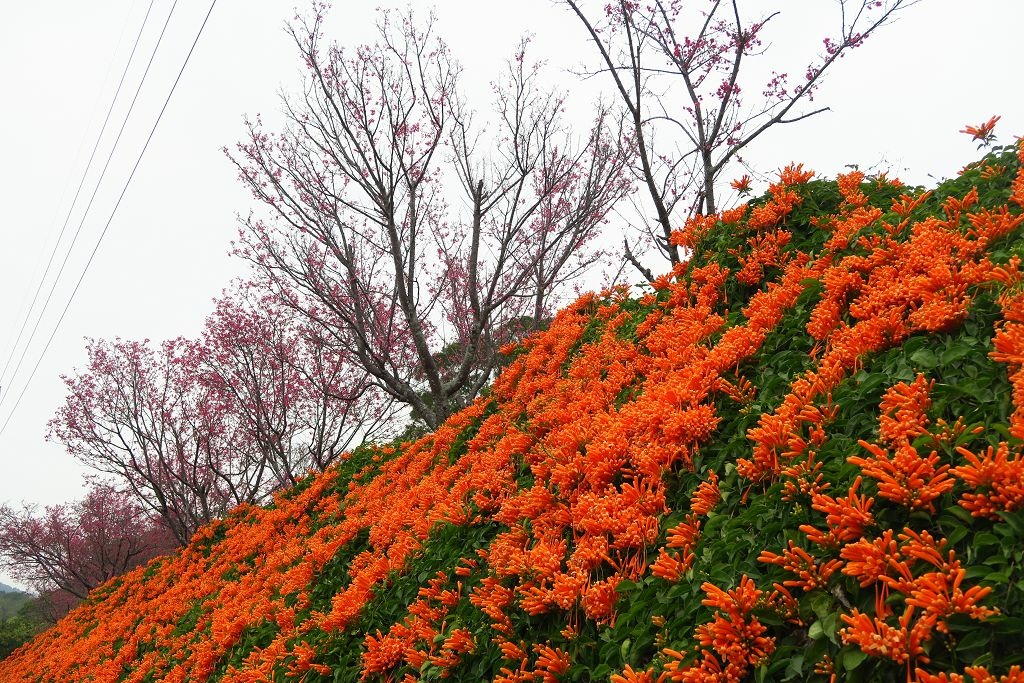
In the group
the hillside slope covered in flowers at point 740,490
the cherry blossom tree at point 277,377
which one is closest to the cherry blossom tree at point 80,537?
the cherry blossom tree at point 277,377

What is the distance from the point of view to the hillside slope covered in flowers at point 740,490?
5.78 feet

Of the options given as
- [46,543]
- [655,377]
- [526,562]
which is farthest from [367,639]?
[46,543]

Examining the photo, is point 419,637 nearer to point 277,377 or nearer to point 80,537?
point 277,377

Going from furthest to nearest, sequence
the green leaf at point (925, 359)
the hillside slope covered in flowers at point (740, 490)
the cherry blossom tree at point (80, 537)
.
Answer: the cherry blossom tree at point (80, 537), the green leaf at point (925, 359), the hillside slope covered in flowers at point (740, 490)

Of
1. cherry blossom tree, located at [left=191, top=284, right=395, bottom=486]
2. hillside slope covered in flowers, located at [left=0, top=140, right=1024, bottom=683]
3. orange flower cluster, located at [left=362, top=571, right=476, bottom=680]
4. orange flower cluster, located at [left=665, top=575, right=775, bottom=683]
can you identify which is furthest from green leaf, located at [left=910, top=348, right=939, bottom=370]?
cherry blossom tree, located at [left=191, top=284, right=395, bottom=486]

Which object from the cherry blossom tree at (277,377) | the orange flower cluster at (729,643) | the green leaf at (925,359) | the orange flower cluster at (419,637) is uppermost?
the cherry blossom tree at (277,377)

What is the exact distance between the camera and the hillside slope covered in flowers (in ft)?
5.78

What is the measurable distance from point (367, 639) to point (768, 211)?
387 cm

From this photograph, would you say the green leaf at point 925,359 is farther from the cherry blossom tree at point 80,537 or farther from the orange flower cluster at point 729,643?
the cherry blossom tree at point 80,537

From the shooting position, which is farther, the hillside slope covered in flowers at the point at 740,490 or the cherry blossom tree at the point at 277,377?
the cherry blossom tree at the point at 277,377

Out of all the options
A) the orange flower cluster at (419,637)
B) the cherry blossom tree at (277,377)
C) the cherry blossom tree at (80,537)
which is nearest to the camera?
the orange flower cluster at (419,637)

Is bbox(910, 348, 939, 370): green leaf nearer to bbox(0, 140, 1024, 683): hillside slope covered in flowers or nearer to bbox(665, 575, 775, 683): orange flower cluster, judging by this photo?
bbox(0, 140, 1024, 683): hillside slope covered in flowers

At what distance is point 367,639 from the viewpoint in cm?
363

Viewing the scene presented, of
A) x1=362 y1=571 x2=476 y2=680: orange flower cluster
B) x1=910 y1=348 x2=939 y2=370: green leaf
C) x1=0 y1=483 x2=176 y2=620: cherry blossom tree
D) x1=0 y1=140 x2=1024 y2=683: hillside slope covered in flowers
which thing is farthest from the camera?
x1=0 y1=483 x2=176 y2=620: cherry blossom tree
